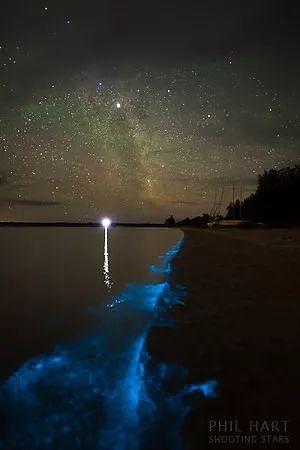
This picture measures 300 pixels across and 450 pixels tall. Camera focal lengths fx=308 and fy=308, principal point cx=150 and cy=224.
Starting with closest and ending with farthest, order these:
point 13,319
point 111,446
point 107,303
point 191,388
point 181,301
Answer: point 111,446, point 191,388, point 13,319, point 181,301, point 107,303

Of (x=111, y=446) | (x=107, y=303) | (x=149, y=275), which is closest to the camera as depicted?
(x=111, y=446)

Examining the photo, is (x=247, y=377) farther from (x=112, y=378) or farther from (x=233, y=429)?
(x=112, y=378)

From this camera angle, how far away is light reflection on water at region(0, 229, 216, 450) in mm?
3439

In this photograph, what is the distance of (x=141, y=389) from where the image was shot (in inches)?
175

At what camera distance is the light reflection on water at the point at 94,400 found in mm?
3439

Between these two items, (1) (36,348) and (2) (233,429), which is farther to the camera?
(1) (36,348)

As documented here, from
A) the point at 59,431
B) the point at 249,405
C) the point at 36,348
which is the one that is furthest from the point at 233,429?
the point at 36,348

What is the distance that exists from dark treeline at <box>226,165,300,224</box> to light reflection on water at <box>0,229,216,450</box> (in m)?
80.5

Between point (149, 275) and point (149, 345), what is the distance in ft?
33.4

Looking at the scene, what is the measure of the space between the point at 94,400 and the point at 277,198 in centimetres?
9088

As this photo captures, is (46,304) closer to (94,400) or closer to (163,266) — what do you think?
(94,400)

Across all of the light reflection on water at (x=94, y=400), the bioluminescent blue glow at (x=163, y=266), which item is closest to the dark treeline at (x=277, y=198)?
the bioluminescent blue glow at (x=163, y=266)

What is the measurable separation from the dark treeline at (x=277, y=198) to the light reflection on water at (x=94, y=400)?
80536 millimetres

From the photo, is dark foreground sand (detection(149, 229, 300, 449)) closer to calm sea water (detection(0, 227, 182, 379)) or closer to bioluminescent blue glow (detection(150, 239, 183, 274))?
calm sea water (detection(0, 227, 182, 379))
